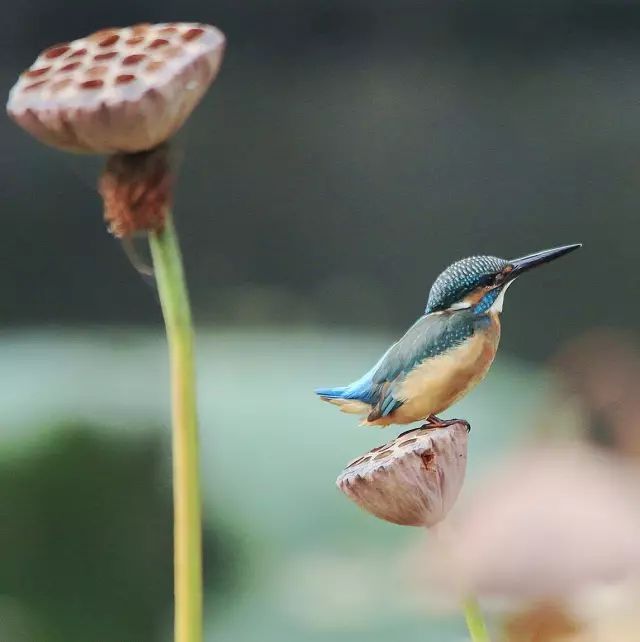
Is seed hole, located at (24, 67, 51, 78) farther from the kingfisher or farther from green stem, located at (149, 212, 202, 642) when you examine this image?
the kingfisher

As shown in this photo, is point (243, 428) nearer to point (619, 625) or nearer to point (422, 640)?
point (422, 640)

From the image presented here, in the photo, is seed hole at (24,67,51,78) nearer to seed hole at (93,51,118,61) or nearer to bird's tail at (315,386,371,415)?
seed hole at (93,51,118,61)

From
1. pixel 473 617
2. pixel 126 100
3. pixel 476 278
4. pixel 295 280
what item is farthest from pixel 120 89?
pixel 473 617

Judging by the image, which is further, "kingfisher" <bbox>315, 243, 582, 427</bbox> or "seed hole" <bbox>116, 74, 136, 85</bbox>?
"kingfisher" <bbox>315, 243, 582, 427</bbox>

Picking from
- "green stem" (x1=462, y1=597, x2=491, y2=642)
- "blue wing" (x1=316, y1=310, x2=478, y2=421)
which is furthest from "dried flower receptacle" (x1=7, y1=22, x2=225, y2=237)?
"green stem" (x1=462, y1=597, x2=491, y2=642)

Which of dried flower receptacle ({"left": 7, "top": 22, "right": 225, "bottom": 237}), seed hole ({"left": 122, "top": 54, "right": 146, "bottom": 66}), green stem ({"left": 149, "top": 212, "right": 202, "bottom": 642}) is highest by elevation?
seed hole ({"left": 122, "top": 54, "right": 146, "bottom": 66})

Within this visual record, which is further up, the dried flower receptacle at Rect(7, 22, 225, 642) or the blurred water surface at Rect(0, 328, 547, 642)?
the dried flower receptacle at Rect(7, 22, 225, 642)
